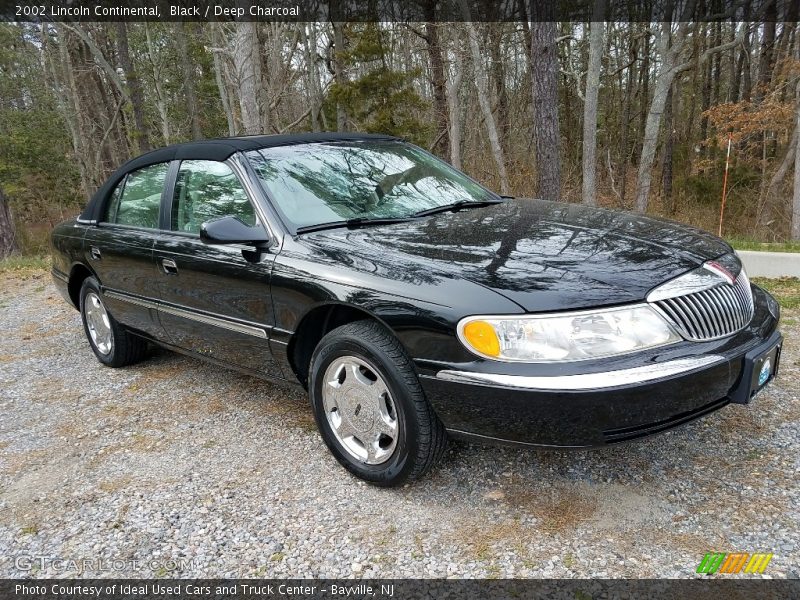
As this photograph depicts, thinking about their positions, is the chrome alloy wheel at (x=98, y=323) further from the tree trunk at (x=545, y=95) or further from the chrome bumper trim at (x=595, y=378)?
the tree trunk at (x=545, y=95)

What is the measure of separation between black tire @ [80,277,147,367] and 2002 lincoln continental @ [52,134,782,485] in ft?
1.89

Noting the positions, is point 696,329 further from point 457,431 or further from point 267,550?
point 267,550

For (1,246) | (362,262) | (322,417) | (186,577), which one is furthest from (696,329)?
(1,246)

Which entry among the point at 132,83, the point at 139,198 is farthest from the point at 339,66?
Result: the point at 139,198

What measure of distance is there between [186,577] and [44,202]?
28.4 meters

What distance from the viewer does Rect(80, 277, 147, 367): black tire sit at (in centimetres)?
439

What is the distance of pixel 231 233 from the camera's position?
9.18ft

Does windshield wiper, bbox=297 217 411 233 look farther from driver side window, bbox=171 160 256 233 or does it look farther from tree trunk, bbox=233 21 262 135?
tree trunk, bbox=233 21 262 135

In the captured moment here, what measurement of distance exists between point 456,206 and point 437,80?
14.2 metres

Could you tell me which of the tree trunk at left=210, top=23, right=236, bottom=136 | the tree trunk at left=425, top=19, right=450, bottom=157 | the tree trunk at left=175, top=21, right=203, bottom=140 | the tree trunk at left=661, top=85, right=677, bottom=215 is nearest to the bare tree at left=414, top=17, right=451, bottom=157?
the tree trunk at left=425, top=19, right=450, bottom=157

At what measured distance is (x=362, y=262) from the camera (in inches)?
99.5

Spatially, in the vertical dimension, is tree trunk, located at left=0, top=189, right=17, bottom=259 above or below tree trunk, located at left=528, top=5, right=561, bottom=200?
below

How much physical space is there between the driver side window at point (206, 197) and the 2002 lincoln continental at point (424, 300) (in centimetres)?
1

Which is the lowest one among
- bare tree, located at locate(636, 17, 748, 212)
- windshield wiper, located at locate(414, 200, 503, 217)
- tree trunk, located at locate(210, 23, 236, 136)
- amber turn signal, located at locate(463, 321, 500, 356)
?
amber turn signal, located at locate(463, 321, 500, 356)
